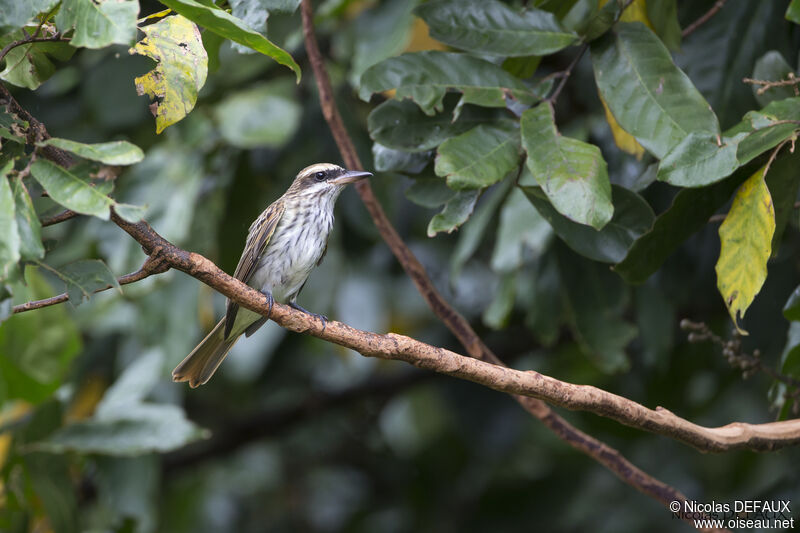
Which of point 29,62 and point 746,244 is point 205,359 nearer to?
point 29,62

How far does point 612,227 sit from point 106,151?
1567mm

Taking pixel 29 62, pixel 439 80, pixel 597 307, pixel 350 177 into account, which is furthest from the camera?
pixel 597 307

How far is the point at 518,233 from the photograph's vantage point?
363 centimetres

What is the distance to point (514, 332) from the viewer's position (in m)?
5.35

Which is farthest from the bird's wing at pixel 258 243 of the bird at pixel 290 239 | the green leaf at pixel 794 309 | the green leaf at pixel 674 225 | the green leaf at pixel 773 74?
the green leaf at pixel 794 309

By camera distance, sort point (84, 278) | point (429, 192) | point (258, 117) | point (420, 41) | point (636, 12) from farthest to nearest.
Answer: point (258, 117) → point (420, 41) → point (636, 12) → point (429, 192) → point (84, 278)

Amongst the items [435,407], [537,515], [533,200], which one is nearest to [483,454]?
[537,515]

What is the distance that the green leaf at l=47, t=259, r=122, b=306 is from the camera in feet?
6.35

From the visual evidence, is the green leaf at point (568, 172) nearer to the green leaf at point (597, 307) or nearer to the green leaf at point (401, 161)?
the green leaf at point (401, 161)

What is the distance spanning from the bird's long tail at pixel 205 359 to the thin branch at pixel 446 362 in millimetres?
1090

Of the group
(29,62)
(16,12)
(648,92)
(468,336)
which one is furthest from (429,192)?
(16,12)

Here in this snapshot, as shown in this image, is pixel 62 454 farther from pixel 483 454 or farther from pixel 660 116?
pixel 660 116

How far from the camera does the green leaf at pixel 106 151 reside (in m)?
1.72

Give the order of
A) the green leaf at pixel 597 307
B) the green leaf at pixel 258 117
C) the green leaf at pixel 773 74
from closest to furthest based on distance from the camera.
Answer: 1. the green leaf at pixel 773 74
2. the green leaf at pixel 597 307
3. the green leaf at pixel 258 117
